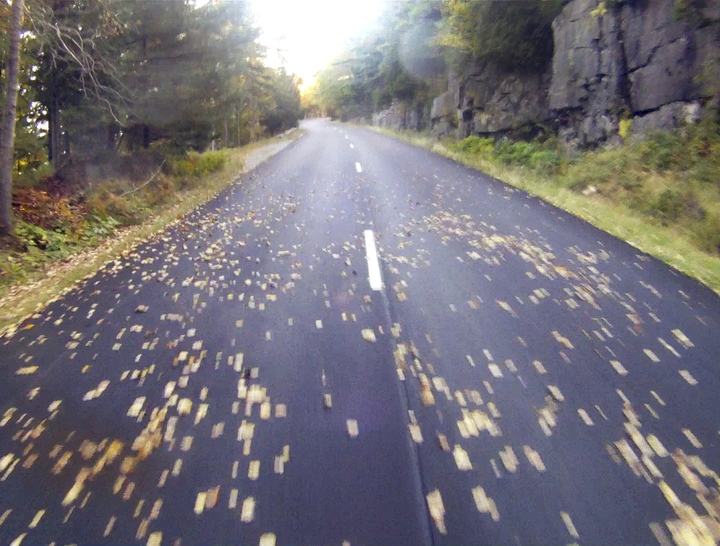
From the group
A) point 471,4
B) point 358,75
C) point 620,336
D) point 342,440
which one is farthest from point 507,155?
point 358,75

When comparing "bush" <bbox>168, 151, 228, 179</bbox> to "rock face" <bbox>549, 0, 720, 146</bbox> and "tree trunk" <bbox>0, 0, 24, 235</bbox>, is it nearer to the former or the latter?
"tree trunk" <bbox>0, 0, 24, 235</bbox>

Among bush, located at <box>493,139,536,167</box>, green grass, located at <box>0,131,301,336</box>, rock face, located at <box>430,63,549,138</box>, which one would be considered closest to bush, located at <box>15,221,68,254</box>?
green grass, located at <box>0,131,301,336</box>

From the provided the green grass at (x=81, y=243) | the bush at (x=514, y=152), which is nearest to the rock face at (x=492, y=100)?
the bush at (x=514, y=152)

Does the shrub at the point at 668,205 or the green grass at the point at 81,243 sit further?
the shrub at the point at 668,205

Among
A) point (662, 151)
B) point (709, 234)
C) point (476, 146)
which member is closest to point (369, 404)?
point (709, 234)

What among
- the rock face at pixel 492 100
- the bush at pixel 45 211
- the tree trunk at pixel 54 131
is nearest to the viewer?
the bush at pixel 45 211

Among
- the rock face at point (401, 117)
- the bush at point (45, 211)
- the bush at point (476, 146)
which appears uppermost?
the bush at point (45, 211)

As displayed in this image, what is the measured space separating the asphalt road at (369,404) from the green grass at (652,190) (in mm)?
1396

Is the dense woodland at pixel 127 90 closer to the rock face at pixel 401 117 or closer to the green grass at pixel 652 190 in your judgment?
the green grass at pixel 652 190

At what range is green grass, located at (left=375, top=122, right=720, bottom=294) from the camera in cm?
897

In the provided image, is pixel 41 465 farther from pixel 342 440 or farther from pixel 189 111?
pixel 189 111

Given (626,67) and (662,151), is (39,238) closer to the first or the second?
(662,151)

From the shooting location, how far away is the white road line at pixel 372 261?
22.5 ft

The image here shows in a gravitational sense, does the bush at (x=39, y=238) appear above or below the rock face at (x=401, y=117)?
above
